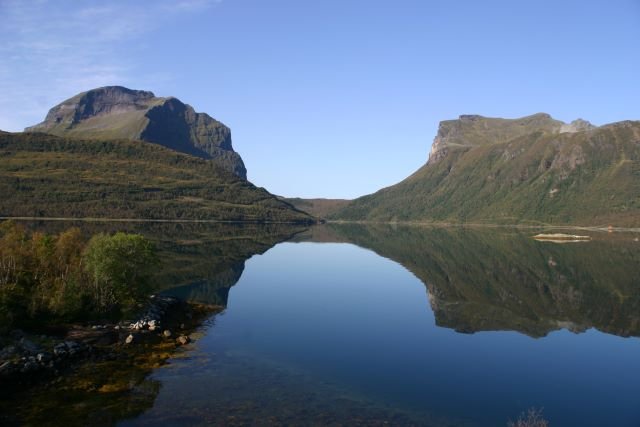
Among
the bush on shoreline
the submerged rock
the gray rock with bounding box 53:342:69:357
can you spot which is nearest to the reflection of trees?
the submerged rock

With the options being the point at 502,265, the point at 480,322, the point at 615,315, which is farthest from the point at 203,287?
the point at 502,265

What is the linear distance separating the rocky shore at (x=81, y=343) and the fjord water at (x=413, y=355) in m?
4.42

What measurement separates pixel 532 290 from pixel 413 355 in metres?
49.4

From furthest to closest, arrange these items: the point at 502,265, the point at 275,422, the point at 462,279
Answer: the point at 502,265
the point at 462,279
the point at 275,422

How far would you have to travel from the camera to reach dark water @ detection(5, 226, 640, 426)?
33062mm

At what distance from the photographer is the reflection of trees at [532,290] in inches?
2501

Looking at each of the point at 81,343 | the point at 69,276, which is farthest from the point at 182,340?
the point at 69,276

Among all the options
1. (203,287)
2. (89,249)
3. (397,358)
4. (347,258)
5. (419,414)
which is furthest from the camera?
(347,258)

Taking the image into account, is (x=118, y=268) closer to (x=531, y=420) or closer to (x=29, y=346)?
(x=29, y=346)

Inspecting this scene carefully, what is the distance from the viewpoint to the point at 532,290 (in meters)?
87.4

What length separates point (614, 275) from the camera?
344 feet

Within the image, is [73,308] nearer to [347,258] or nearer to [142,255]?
[142,255]

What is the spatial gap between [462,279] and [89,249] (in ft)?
233

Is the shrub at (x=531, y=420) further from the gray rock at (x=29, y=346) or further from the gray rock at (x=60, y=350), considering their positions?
the gray rock at (x=29, y=346)
